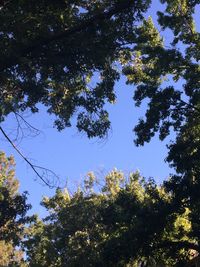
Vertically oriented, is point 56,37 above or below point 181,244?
below

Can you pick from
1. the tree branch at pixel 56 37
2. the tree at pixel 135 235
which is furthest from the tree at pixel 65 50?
the tree at pixel 135 235

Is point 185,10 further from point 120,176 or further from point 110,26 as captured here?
point 120,176

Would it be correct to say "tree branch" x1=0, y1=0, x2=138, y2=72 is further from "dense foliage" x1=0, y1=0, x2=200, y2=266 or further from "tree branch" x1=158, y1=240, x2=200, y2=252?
"tree branch" x1=158, y1=240, x2=200, y2=252

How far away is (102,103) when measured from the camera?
13.0m

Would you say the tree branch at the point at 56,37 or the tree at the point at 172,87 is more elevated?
the tree at the point at 172,87

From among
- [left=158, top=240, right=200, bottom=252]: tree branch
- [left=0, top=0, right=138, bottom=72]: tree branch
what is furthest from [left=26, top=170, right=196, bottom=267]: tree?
[left=0, top=0, right=138, bottom=72]: tree branch

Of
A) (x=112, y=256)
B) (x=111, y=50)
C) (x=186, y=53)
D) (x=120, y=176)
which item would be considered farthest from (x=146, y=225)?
(x=120, y=176)

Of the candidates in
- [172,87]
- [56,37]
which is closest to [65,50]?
[56,37]

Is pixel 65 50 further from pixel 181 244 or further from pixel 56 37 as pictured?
pixel 181 244

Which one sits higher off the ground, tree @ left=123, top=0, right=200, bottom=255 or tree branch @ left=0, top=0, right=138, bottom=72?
tree @ left=123, top=0, right=200, bottom=255

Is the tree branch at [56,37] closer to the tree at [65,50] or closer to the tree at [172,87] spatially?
the tree at [65,50]

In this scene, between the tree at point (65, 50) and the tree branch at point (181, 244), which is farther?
the tree branch at point (181, 244)

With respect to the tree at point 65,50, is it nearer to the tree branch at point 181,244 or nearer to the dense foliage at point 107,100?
the dense foliage at point 107,100

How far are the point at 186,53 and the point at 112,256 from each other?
10950mm
